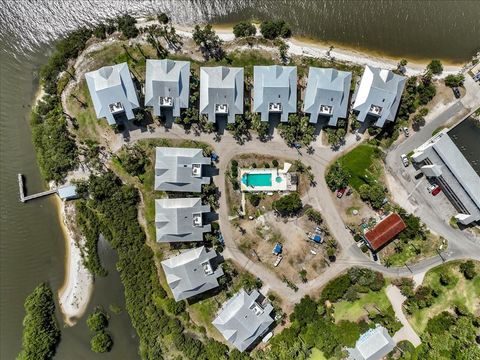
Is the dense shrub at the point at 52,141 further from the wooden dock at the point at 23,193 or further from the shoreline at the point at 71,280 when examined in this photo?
the shoreline at the point at 71,280

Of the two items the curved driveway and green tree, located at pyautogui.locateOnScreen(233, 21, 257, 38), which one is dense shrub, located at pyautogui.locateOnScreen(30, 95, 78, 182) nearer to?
the curved driveway

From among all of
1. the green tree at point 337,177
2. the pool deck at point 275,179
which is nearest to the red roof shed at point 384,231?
the green tree at point 337,177

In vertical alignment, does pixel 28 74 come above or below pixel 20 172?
above

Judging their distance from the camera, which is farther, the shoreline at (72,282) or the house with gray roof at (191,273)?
the shoreline at (72,282)

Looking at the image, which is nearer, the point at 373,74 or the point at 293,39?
the point at 373,74

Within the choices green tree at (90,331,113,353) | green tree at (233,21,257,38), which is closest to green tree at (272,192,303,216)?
green tree at (233,21,257,38)

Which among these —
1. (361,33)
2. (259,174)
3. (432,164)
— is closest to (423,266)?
(432,164)

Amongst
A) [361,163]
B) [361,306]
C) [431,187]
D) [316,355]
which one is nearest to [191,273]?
[316,355]

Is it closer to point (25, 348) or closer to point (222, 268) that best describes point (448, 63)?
point (222, 268)
